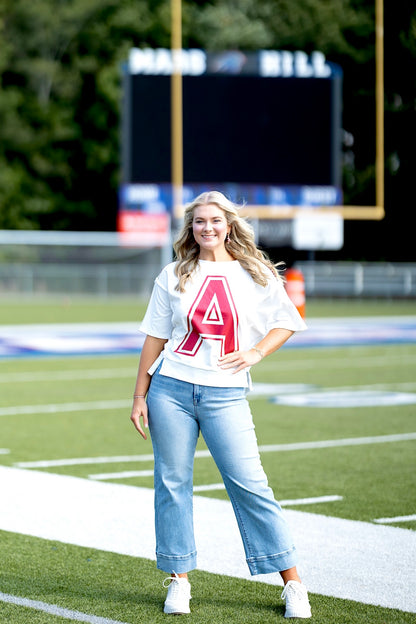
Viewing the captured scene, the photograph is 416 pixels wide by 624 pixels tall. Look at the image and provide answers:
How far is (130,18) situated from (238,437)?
47019 millimetres

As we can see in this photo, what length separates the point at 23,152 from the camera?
48.1 m

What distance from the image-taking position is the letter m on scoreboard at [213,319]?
4.45 meters

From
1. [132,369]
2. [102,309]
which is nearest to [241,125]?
[102,309]

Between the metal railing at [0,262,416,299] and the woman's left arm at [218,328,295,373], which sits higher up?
the woman's left arm at [218,328,295,373]

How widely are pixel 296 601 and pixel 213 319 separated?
42.2 inches

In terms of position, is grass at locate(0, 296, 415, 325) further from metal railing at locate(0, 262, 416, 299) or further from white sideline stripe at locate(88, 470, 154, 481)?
white sideline stripe at locate(88, 470, 154, 481)

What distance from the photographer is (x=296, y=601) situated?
438 centimetres

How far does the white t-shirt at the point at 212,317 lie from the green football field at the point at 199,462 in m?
0.90

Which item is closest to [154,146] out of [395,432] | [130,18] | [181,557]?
[395,432]

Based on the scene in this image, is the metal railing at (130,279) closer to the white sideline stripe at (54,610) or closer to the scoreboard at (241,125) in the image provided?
the scoreboard at (241,125)

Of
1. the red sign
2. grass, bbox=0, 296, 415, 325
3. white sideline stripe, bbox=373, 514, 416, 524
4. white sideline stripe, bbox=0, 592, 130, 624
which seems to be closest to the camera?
white sideline stripe, bbox=0, 592, 130, 624

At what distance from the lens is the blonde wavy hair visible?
14.9 ft

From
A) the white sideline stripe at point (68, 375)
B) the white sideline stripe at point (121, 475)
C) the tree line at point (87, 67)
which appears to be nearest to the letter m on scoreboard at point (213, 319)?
the white sideline stripe at point (121, 475)

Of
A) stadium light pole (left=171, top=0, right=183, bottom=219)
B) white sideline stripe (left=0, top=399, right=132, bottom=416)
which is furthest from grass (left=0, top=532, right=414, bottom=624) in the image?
stadium light pole (left=171, top=0, right=183, bottom=219)
